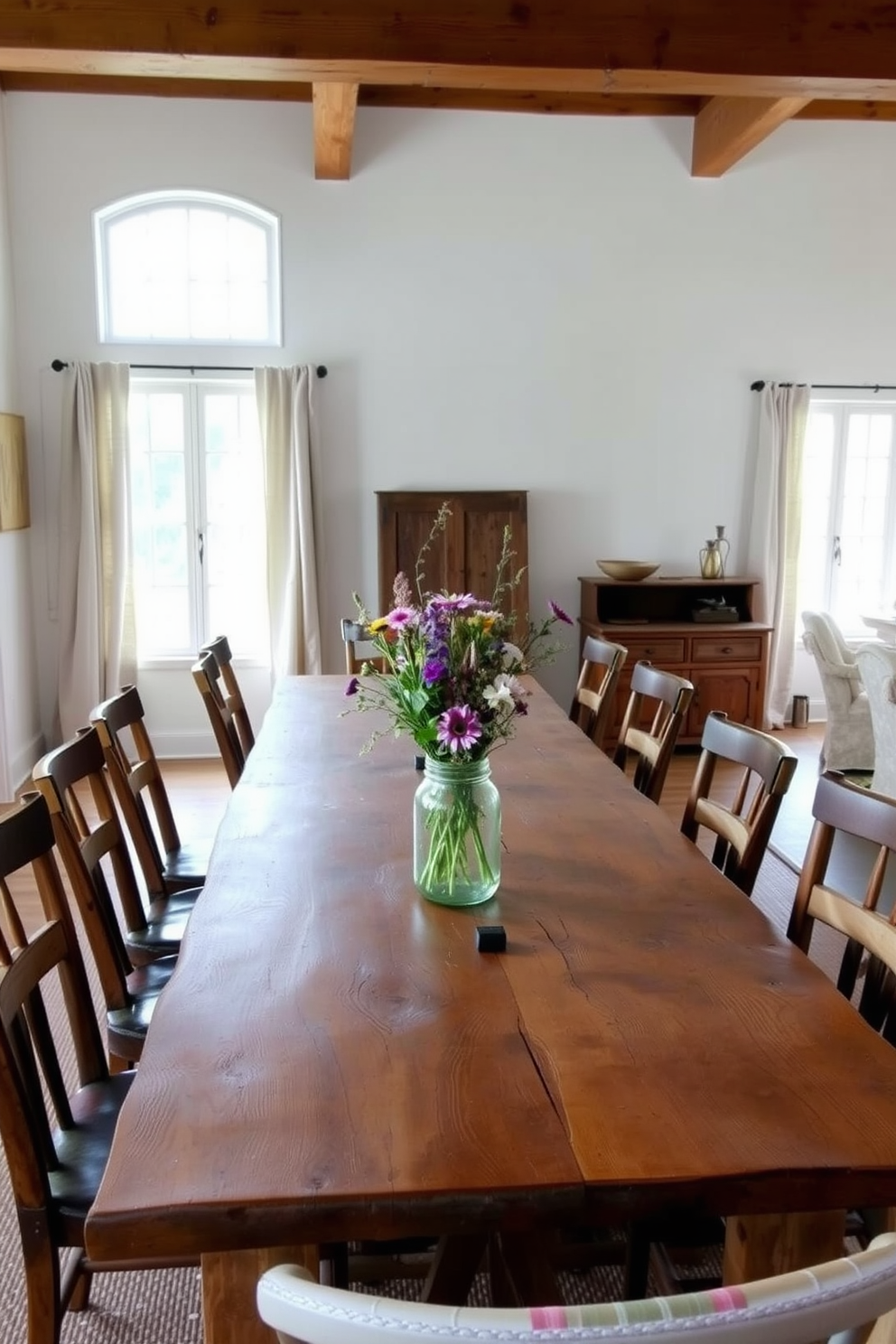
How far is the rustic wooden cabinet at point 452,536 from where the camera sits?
5.77 m

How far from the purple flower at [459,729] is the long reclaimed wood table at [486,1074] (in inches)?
12.1

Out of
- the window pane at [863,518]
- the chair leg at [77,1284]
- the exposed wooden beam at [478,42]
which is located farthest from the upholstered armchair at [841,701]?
the chair leg at [77,1284]

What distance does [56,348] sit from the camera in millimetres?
5555

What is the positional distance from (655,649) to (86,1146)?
4566mm

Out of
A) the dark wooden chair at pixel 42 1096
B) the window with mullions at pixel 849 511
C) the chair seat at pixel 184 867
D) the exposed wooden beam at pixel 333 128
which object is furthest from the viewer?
Answer: the window with mullions at pixel 849 511

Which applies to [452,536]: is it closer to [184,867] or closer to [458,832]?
[184,867]

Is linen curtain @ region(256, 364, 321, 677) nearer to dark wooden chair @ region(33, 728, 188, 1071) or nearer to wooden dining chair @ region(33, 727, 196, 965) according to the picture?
wooden dining chair @ region(33, 727, 196, 965)

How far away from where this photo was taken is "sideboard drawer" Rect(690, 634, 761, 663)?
5.80 metres

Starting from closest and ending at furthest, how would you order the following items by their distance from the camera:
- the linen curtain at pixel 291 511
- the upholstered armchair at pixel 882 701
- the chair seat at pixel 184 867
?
the chair seat at pixel 184 867 → the upholstered armchair at pixel 882 701 → the linen curtain at pixel 291 511

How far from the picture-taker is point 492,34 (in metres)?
3.55

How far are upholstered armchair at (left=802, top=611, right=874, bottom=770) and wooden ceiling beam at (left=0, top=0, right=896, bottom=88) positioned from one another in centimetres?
257

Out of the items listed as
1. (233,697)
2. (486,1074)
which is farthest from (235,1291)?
(233,697)

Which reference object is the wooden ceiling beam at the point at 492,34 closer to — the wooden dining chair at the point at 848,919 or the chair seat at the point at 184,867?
the chair seat at the point at 184,867

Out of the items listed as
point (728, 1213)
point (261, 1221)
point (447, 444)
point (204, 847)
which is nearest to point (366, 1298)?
point (261, 1221)
